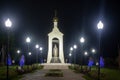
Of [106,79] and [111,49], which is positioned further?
[111,49]

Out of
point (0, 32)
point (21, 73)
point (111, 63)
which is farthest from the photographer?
point (111, 63)

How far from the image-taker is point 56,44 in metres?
90.4

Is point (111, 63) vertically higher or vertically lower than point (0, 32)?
lower

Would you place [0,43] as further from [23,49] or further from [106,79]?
[106,79]

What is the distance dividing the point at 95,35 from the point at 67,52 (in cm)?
1492

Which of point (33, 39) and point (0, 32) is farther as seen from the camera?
point (33, 39)

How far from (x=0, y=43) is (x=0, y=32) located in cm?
319

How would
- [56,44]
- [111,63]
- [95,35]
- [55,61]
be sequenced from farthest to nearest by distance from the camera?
[95,35] → [56,44] → [55,61] → [111,63]

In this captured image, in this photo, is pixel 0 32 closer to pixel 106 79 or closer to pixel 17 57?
pixel 17 57

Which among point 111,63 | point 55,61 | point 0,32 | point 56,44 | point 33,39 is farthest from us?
point 33,39

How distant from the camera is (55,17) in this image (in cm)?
8781

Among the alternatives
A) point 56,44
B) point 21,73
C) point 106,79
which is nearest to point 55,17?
point 56,44

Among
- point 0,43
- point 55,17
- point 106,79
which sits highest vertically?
point 55,17

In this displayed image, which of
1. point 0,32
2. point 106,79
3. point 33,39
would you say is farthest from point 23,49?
point 106,79
